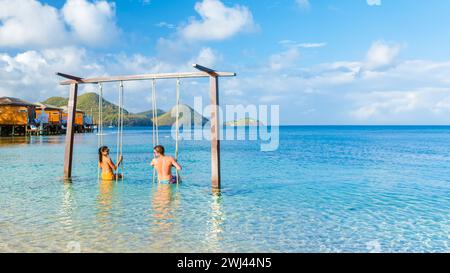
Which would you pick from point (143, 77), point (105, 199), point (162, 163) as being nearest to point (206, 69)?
point (143, 77)

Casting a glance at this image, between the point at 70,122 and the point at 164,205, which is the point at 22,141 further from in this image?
the point at 164,205

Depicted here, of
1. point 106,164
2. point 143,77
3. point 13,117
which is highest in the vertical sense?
point 13,117

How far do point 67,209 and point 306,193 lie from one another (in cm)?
712

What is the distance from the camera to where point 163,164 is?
12.5 metres

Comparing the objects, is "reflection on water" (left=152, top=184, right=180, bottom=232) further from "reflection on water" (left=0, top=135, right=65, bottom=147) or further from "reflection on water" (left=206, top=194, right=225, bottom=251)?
"reflection on water" (left=0, top=135, right=65, bottom=147)

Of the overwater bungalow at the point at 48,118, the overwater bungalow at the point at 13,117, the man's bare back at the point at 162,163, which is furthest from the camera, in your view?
the overwater bungalow at the point at 48,118

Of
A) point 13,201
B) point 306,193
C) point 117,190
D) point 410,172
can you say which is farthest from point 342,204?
point 410,172

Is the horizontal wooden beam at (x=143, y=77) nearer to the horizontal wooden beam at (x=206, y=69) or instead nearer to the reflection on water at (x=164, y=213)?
the horizontal wooden beam at (x=206, y=69)

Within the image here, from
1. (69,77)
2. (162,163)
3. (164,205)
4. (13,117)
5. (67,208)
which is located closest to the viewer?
(67,208)

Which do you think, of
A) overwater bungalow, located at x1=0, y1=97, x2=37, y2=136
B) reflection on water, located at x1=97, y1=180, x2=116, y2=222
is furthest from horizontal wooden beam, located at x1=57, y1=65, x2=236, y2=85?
overwater bungalow, located at x1=0, y1=97, x2=37, y2=136

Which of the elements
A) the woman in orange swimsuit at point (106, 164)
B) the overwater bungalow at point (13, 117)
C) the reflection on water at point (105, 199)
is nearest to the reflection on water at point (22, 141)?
the overwater bungalow at point (13, 117)

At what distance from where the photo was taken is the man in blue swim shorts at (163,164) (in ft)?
40.1

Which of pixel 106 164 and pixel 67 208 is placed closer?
pixel 67 208

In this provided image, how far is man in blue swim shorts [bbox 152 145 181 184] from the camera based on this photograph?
12.2m
